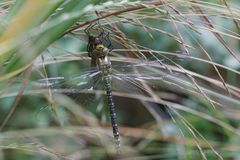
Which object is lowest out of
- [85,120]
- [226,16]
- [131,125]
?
[131,125]

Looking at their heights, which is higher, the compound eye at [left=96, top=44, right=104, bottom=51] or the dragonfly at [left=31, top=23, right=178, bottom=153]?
the compound eye at [left=96, top=44, right=104, bottom=51]

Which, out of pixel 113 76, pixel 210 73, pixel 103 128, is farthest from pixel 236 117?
pixel 113 76

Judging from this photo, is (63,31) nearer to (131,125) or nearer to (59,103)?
(59,103)

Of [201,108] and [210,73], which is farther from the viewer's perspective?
[210,73]

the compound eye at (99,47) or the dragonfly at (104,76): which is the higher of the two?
the compound eye at (99,47)

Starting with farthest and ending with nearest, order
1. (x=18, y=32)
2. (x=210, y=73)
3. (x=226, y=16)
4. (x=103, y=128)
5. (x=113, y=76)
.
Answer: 1. (x=210, y=73)
2. (x=103, y=128)
3. (x=113, y=76)
4. (x=226, y=16)
5. (x=18, y=32)

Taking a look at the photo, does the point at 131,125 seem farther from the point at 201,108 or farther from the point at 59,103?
the point at 59,103

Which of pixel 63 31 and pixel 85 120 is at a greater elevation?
pixel 63 31

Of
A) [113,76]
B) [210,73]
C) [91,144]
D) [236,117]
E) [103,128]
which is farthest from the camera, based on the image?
[210,73]

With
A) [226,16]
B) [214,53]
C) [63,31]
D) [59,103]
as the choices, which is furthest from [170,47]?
[63,31]
